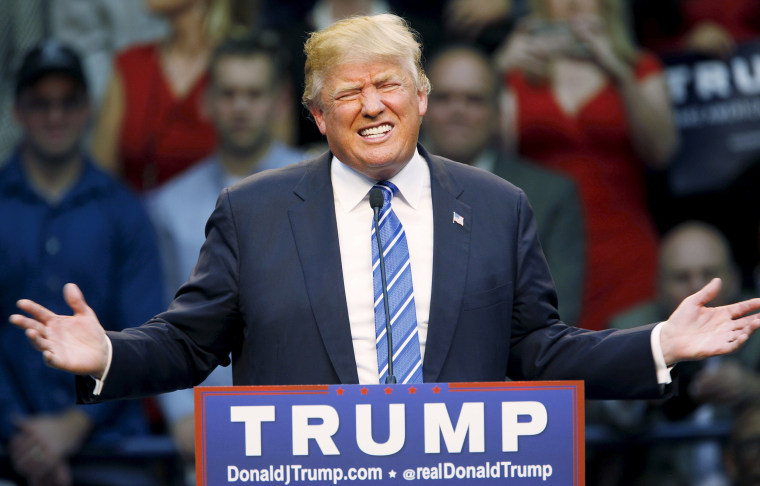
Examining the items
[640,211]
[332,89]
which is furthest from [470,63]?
[332,89]

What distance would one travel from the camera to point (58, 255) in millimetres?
4820

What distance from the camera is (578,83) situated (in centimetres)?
515

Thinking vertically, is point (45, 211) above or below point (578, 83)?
below

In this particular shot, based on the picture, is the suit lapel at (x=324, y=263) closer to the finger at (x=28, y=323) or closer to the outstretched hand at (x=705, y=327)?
the finger at (x=28, y=323)

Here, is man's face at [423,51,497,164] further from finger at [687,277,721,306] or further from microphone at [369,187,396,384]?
finger at [687,277,721,306]

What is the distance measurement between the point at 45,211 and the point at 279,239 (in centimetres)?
259

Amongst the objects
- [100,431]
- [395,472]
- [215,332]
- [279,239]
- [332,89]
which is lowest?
[100,431]

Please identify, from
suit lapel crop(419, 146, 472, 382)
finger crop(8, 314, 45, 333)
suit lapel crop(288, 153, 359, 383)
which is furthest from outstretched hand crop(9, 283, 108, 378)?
suit lapel crop(419, 146, 472, 382)

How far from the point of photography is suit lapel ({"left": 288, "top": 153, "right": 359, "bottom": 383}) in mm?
2453

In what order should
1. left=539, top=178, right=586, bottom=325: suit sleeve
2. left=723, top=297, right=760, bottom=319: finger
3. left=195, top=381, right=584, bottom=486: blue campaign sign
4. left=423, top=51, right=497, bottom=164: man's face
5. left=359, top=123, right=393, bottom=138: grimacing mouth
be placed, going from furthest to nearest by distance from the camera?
1. left=423, top=51, right=497, bottom=164: man's face
2. left=539, top=178, right=586, bottom=325: suit sleeve
3. left=359, top=123, right=393, bottom=138: grimacing mouth
4. left=723, top=297, right=760, bottom=319: finger
5. left=195, top=381, right=584, bottom=486: blue campaign sign

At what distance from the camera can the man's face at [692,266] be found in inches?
195

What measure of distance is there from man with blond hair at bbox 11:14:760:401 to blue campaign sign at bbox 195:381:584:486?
169 millimetres

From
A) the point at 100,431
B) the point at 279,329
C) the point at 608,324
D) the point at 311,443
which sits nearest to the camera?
the point at 311,443

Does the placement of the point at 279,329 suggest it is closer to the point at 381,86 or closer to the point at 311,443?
the point at 311,443
